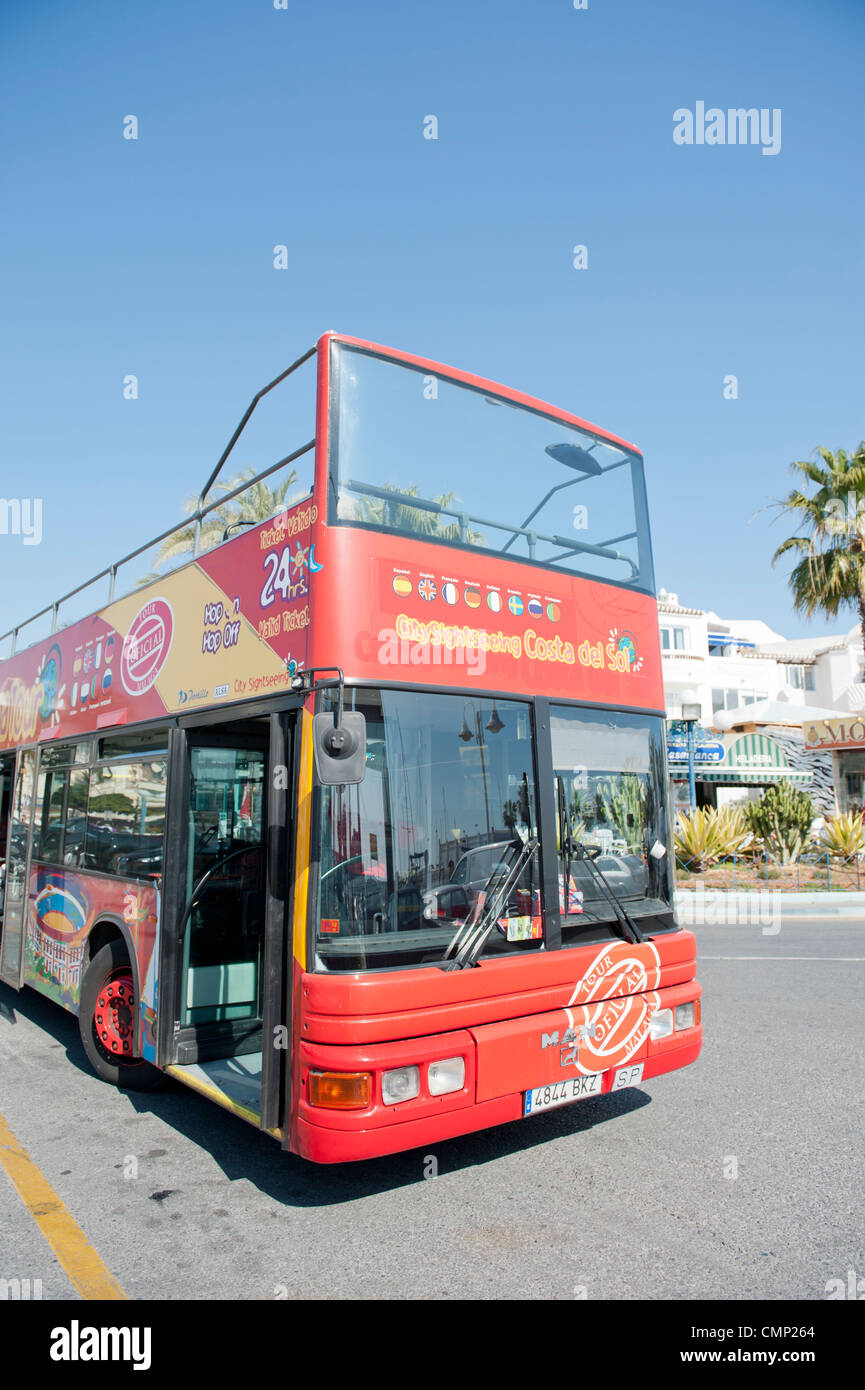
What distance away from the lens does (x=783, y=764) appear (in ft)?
91.6

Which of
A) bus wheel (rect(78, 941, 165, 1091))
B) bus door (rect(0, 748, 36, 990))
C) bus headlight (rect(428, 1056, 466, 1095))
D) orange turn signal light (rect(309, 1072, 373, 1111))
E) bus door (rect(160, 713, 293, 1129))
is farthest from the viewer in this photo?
bus door (rect(0, 748, 36, 990))

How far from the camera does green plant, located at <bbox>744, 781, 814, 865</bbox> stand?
19.9 meters

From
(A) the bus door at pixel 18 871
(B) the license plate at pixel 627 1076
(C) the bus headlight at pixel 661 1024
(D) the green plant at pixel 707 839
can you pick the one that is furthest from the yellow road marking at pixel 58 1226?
(D) the green plant at pixel 707 839

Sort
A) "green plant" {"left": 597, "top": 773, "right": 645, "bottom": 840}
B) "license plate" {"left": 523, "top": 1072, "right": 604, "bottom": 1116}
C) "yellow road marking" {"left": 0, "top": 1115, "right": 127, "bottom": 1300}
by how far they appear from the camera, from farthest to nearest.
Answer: "green plant" {"left": 597, "top": 773, "right": 645, "bottom": 840} < "license plate" {"left": 523, "top": 1072, "right": 604, "bottom": 1116} < "yellow road marking" {"left": 0, "top": 1115, "right": 127, "bottom": 1300}

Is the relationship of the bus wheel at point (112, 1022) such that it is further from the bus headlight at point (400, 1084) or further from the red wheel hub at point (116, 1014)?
the bus headlight at point (400, 1084)

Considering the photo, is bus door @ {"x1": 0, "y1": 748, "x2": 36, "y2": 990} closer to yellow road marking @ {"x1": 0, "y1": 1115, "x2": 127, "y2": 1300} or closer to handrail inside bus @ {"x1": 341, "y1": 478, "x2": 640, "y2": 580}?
yellow road marking @ {"x1": 0, "y1": 1115, "x2": 127, "y2": 1300}

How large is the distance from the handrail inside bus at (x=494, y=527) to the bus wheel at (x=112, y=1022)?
3.43 meters

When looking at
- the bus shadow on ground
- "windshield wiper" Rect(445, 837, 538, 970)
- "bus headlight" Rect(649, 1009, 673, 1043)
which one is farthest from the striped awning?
"windshield wiper" Rect(445, 837, 538, 970)

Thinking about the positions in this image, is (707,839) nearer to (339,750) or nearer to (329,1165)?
(329,1165)

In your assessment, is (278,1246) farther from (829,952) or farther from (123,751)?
(829,952)

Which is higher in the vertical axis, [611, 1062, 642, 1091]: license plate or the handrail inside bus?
the handrail inside bus

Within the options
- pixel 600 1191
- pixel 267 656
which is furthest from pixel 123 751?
pixel 600 1191

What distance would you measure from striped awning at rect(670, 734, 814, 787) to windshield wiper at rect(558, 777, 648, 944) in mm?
23004

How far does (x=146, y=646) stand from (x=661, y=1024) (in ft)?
13.0
